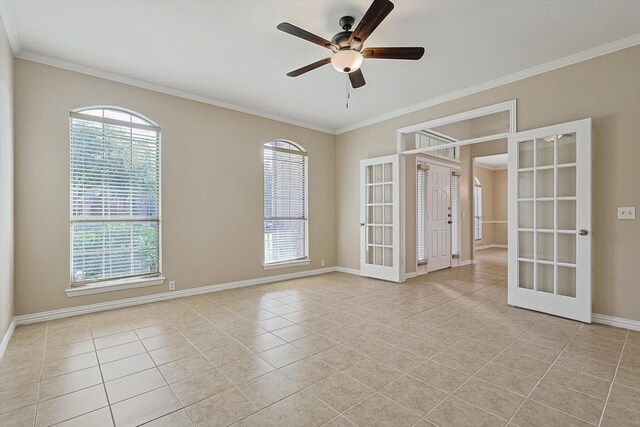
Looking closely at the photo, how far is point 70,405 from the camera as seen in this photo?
1881 millimetres

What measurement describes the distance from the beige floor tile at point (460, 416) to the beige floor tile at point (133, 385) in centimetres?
180

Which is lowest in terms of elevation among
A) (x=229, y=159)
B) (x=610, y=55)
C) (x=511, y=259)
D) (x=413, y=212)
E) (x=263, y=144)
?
(x=511, y=259)

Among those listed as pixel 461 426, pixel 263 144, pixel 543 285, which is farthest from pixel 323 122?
pixel 461 426

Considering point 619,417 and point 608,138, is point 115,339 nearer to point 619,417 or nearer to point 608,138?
point 619,417

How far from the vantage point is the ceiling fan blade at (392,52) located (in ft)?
8.52

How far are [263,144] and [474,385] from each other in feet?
14.5

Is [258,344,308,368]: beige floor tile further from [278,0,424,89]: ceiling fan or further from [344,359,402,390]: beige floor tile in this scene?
[278,0,424,89]: ceiling fan

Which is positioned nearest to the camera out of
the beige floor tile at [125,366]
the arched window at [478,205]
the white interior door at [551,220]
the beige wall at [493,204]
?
the beige floor tile at [125,366]

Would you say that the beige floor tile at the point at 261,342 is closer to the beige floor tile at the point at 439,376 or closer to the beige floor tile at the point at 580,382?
the beige floor tile at the point at 439,376

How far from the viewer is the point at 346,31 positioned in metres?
2.72

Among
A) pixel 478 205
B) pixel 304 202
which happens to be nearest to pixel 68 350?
pixel 304 202

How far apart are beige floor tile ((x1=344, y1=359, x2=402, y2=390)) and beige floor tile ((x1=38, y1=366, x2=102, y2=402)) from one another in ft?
6.01

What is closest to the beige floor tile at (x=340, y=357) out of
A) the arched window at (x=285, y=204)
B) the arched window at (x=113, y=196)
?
the arched window at (x=113, y=196)

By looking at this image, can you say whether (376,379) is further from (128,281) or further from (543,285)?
(128,281)
